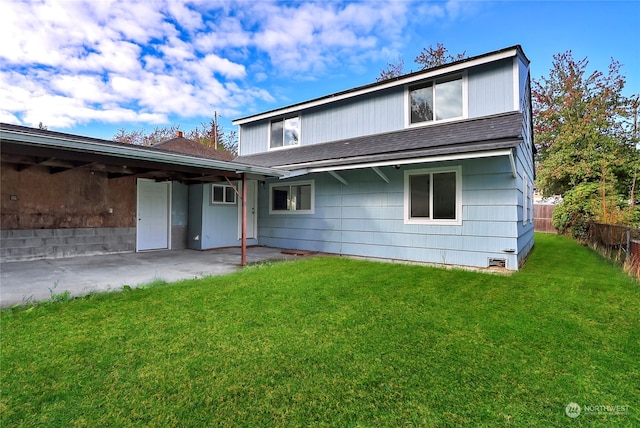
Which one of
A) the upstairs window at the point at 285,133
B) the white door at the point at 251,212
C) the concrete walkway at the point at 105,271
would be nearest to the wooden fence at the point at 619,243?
the concrete walkway at the point at 105,271

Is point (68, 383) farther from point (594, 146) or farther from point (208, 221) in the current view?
point (594, 146)

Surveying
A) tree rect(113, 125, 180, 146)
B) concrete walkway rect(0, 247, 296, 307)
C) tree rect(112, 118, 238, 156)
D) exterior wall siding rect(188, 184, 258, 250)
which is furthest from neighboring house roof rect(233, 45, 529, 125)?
tree rect(113, 125, 180, 146)

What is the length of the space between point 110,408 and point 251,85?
17.1 m

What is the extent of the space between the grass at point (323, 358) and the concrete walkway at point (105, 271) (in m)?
0.82

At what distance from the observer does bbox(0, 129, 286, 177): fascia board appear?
3.85m

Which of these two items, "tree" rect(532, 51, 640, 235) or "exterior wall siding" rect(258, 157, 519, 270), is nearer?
"exterior wall siding" rect(258, 157, 519, 270)

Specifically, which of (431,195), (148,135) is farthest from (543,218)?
(148,135)

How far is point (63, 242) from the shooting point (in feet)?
25.0

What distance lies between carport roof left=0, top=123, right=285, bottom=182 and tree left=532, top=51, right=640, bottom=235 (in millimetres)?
14225

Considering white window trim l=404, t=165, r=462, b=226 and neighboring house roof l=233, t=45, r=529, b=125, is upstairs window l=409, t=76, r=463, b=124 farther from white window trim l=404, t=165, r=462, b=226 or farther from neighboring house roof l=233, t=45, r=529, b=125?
white window trim l=404, t=165, r=462, b=226

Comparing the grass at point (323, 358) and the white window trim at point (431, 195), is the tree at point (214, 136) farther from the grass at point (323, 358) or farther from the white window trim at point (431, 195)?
the grass at point (323, 358)

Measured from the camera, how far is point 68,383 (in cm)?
225

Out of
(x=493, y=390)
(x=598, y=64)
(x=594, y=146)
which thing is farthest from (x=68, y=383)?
(x=598, y=64)

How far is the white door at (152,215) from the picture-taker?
893cm
